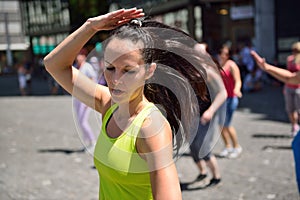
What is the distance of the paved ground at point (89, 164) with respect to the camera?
14.9 ft

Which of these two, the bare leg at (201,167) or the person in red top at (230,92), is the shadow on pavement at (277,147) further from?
the bare leg at (201,167)

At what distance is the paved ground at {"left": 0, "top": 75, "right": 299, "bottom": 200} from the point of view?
4.55 m

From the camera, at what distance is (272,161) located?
5.50m

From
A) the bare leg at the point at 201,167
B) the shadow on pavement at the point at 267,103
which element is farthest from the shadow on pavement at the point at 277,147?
the shadow on pavement at the point at 267,103

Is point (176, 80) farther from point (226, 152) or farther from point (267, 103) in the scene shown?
point (267, 103)

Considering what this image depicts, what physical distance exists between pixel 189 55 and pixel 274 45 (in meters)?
14.8

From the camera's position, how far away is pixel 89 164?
231 inches

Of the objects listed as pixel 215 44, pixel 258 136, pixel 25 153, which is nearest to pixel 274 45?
pixel 215 44

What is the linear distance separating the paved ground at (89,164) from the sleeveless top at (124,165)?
604mm

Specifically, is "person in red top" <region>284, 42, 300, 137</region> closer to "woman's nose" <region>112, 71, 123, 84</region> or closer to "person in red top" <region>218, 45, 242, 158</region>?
"person in red top" <region>218, 45, 242, 158</region>

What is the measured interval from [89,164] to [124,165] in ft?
14.5

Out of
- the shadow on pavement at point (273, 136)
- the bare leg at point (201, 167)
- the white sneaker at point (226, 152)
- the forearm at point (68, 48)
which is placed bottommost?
the shadow on pavement at point (273, 136)

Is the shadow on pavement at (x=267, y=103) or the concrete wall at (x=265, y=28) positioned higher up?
the concrete wall at (x=265, y=28)


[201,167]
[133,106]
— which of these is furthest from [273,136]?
[133,106]
